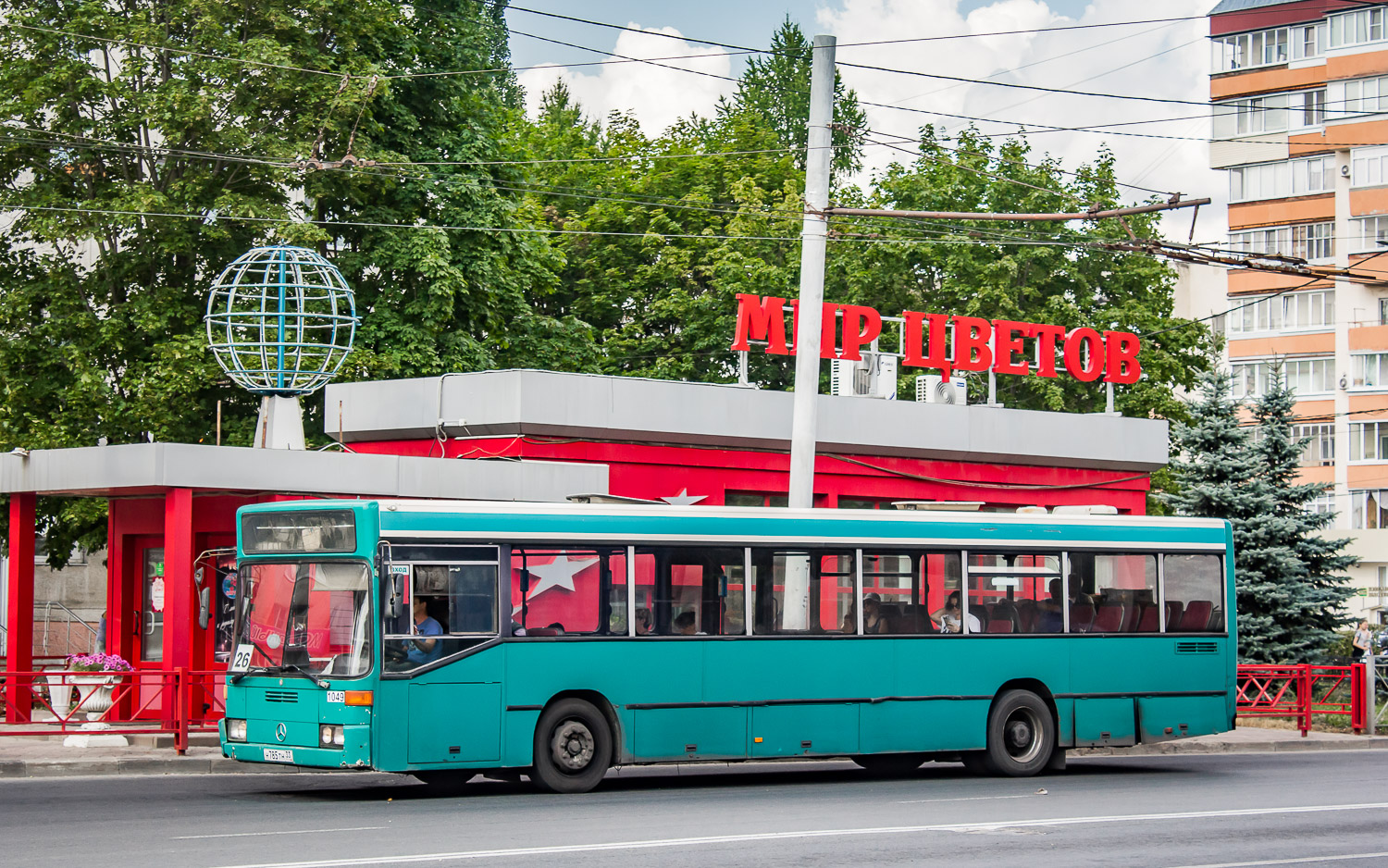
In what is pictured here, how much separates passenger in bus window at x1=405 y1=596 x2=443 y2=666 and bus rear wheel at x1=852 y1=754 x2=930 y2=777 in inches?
228

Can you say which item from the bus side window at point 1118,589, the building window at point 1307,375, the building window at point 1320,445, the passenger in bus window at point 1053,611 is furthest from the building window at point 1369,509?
the passenger in bus window at point 1053,611

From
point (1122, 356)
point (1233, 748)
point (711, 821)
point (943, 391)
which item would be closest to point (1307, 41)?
point (1122, 356)

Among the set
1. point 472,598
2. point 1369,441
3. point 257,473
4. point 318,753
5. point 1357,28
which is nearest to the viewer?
point 318,753

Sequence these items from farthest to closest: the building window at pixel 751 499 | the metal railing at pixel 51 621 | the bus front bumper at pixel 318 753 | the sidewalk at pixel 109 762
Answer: the metal railing at pixel 51 621
the building window at pixel 751 499
the sidewalk at pixel 109 762
the bus front bumper at pixel 318 753

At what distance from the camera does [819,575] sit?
59.0 feet

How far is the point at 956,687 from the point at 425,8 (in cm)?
2333

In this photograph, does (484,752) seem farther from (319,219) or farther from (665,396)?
(319,219)

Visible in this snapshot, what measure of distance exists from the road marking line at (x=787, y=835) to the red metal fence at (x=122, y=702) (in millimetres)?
8907

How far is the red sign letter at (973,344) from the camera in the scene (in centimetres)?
3488

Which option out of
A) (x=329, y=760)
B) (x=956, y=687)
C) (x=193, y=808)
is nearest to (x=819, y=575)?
(x=956, y=687)

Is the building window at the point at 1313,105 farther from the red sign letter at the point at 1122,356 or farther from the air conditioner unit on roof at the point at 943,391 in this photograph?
the air conditioner unit on roof at the point at 943,391

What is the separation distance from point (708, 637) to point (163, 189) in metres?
18.8

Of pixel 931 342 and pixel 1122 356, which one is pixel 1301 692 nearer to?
pixel 931 342

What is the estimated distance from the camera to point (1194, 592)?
20.8 metres
